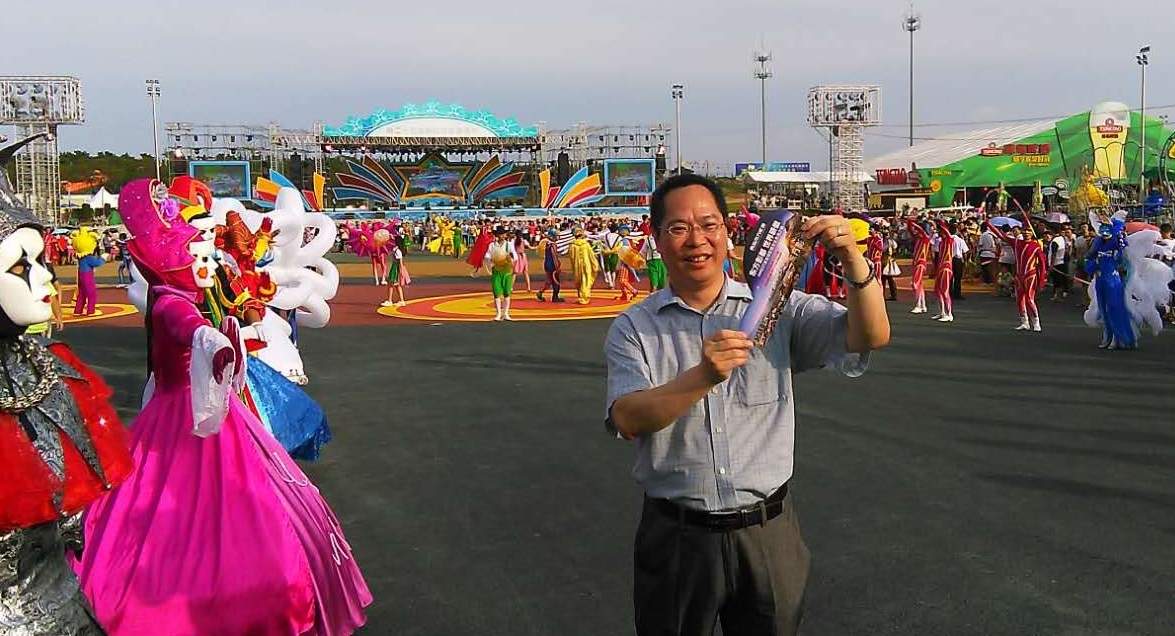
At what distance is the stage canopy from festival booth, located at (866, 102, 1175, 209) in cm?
2560

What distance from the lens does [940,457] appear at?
636cm

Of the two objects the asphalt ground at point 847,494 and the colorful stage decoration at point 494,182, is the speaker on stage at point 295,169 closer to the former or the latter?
the colorful stage decoration at point 494,182

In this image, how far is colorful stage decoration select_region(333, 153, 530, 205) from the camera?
64562mm

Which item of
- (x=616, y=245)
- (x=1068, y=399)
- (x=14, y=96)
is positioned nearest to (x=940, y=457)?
(x=1068, y=399)

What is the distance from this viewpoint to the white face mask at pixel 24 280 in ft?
7.68

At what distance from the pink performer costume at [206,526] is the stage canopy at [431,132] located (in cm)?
6229

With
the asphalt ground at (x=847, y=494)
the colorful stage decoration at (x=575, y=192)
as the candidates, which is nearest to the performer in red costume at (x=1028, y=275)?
the asphalt ground at (x=847, y=494)

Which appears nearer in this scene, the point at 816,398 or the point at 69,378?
the point at 69,378

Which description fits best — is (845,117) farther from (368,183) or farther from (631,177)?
(368,183)

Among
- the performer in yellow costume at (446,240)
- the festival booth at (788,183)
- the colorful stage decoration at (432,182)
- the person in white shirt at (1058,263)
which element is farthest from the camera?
the colorful stage decoration at (432,182)

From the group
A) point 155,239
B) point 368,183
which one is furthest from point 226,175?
point 155,239

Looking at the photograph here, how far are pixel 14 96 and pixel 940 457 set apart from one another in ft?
224

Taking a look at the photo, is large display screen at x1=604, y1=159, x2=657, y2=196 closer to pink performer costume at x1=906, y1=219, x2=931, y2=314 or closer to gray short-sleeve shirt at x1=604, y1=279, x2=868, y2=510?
pink performer costume at x1=906, y1=219, x2=931, y2=314

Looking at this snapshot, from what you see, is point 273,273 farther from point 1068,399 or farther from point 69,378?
point 1068,399
